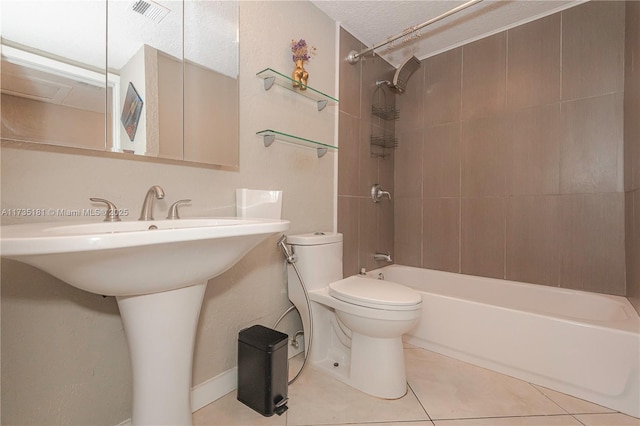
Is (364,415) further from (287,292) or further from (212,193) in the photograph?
(212,193)

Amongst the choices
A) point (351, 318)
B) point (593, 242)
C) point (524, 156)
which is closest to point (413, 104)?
point (524, 156)

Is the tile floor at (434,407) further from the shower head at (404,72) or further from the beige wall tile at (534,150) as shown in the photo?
the shower head at (404,72)

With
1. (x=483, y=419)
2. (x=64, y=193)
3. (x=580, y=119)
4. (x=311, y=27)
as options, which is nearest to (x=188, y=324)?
(x=64, y=193)

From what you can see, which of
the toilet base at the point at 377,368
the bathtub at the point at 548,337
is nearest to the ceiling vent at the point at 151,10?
the toilet base at the point at 377,368

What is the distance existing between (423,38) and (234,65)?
151cm

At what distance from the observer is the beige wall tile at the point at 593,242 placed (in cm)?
165

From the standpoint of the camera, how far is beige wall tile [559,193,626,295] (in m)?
1.65

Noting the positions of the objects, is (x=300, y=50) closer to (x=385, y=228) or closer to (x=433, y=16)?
(x=433, y=16)

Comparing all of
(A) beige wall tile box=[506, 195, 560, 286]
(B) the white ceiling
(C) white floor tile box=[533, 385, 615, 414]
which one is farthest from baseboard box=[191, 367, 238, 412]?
(B) the white ceiling

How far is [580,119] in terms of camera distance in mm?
1751

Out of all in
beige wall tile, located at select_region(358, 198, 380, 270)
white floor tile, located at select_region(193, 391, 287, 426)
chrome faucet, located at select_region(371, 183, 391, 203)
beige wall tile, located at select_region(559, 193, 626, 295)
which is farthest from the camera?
chrome faucet, located at select_region(371, 183, 391, 203)

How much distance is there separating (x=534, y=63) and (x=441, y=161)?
32.2 inches

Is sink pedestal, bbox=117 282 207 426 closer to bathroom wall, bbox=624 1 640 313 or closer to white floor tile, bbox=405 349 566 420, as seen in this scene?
white floor tile, bbox=405 349 566 420

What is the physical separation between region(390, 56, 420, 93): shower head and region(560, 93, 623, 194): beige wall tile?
100cm
